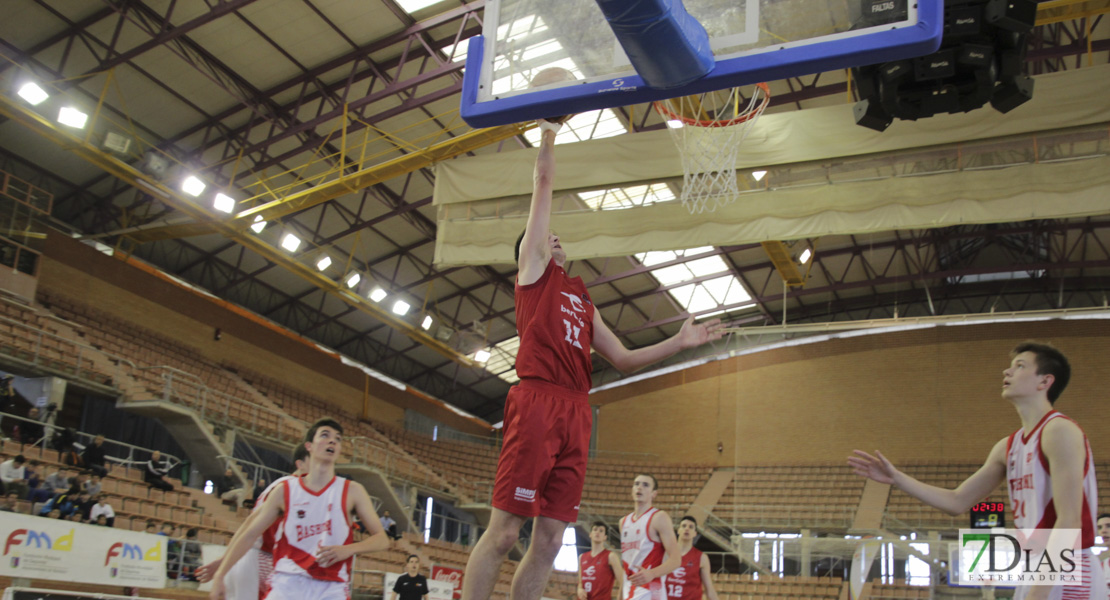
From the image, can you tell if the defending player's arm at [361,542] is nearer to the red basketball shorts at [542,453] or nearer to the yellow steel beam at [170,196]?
the red basketball shorts at [542,453]

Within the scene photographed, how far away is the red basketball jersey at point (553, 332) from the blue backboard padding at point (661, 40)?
1.20 metres

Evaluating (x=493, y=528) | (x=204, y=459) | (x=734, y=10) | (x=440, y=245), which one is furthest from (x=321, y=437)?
(x=204, y=459)

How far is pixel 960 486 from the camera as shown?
4449 millimetres

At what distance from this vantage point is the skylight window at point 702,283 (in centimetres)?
3027

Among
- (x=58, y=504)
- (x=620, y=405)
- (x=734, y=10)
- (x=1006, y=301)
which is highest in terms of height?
(x=1006, y=301)

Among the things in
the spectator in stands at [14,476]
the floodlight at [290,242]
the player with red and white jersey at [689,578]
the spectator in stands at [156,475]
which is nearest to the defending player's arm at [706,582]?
the player with red and white jersey at [689,578]

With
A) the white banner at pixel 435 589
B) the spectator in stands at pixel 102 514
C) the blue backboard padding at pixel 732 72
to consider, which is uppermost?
the blue backboard padding at pixel 732 72

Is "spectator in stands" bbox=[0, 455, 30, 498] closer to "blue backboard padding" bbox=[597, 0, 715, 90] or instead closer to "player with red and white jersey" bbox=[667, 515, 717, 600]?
"player with red and white jersey" bbox=[667, 515, 717, 600]

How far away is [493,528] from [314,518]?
1.79 metres

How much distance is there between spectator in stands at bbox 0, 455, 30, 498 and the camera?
1384 centimetres

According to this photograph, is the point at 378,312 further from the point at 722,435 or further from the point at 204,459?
the point at 722,435

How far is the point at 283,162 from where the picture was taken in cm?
2433

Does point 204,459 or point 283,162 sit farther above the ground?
point 283,162

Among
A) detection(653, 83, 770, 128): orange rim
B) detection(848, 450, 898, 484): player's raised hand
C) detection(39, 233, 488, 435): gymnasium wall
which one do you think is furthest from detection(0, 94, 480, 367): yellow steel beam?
detection(848, 450, 898, 484): player's raised hand
